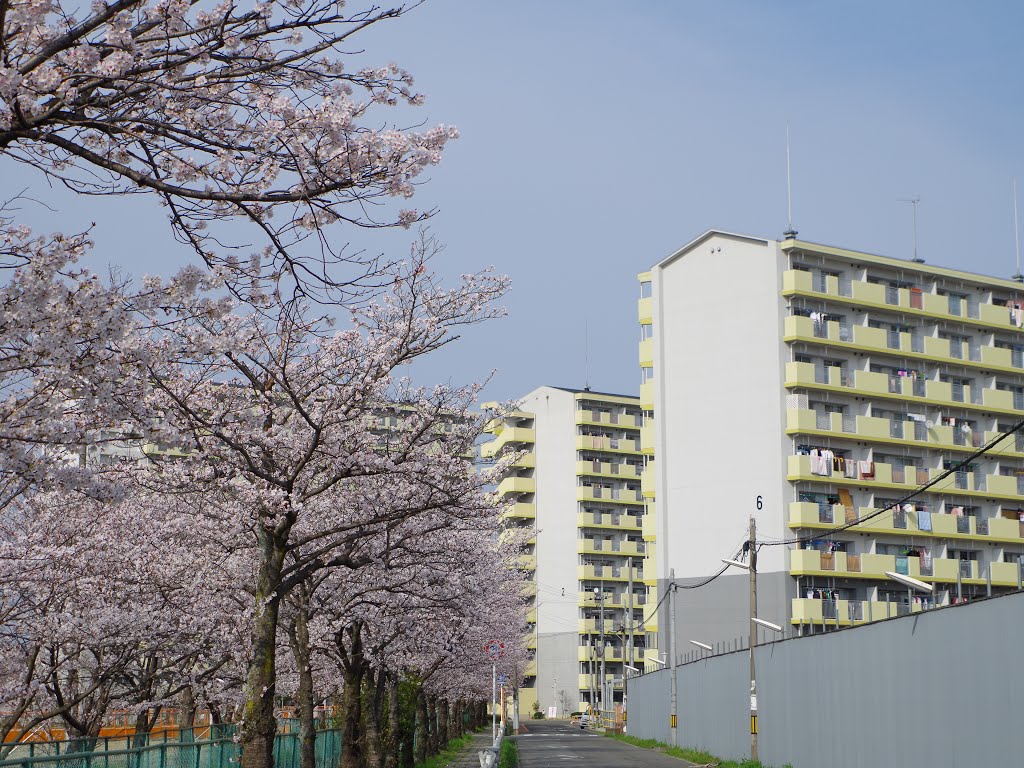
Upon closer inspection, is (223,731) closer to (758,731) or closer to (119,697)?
(119,697)

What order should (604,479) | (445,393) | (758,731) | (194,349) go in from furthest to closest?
(604,479) → (758,731) → (445,393) → (194,349)

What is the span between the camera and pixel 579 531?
102438mm

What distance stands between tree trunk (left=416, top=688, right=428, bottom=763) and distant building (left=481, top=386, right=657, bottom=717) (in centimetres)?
5527

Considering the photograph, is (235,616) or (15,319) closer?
(15,319)

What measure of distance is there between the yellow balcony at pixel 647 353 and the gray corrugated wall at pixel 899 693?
105 ft

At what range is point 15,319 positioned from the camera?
7.45 m

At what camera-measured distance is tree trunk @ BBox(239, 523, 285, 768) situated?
15.2 m

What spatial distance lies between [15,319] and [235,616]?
16.1 m

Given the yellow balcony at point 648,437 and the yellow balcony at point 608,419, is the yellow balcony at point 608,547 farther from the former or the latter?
the yellow balcony at point 648,437

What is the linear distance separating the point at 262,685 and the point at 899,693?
10527mm

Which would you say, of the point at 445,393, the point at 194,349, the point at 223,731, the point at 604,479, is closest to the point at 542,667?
the point at 604,479

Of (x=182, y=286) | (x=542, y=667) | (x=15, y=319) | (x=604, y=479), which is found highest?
(x=604, y=479)

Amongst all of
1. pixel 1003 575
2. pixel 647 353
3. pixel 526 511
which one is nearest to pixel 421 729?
pixel 647 353

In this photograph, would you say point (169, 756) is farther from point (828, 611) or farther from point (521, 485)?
point (521, 485)
